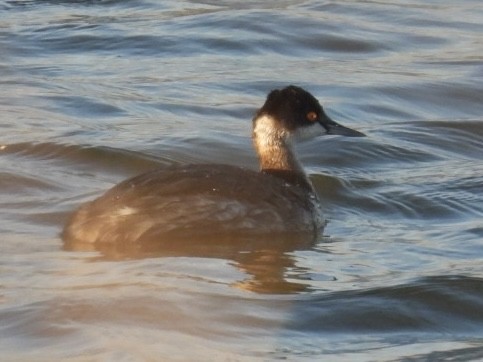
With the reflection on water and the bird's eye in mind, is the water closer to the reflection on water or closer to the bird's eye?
the reflection on water

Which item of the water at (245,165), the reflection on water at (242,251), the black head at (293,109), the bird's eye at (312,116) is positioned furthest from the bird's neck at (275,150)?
the reflection on water at (242,251)

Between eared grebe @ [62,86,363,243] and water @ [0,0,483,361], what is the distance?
181 mm

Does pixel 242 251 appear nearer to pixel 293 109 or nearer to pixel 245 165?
pixel 293 109

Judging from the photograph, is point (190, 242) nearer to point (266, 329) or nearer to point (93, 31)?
point (266, 329)

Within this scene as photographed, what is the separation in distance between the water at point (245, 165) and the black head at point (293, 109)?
0.64 m

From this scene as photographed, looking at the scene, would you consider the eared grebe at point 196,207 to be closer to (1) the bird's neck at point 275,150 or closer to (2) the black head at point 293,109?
(1) the bird's neck at point 275,150

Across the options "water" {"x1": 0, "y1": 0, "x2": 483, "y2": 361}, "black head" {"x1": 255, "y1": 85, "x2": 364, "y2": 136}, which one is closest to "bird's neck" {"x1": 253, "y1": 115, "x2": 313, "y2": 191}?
"black head" {"x1": 255, "y1": 85, "x2": 364, "y2": 136}

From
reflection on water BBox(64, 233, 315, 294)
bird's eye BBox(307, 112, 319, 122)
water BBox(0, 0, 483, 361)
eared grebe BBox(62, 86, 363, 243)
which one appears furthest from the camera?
bird's eye BBox(307, 112, 319, 122)

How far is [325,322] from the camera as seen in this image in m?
8.12

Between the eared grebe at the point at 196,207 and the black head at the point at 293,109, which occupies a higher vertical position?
the black head at the point at 293,109

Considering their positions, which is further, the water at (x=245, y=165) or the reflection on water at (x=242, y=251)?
the reflection on water at (x=242, y=251)

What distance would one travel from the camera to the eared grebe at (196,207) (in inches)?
373

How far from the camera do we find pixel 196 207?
31.9ft

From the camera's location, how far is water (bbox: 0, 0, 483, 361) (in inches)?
311
